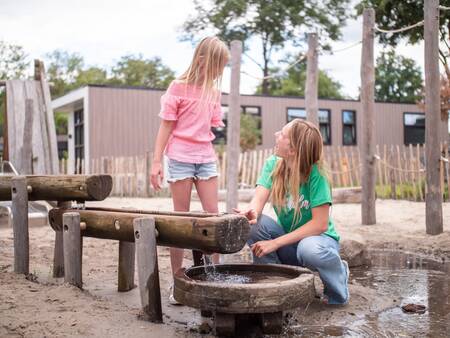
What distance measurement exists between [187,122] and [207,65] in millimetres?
420

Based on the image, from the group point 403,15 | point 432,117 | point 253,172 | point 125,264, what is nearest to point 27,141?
point 125,264

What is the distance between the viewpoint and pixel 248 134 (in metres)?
21.0

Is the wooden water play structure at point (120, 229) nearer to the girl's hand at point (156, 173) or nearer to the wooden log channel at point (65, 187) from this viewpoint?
the wooden log channel at point (65, 187)

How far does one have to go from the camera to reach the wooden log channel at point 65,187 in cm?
391

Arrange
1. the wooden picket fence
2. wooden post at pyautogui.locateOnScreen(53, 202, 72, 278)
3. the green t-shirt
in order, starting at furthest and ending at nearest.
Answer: the wooden picket fence < wooden post at pyautogui.locateOnScreen(53, 202, 72, 278) < the green t-shirt

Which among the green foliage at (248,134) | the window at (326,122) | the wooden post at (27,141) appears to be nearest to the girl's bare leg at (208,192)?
the wooden post at (27,141)

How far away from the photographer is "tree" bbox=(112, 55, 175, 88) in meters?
40.9

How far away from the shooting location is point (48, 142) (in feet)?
29.2

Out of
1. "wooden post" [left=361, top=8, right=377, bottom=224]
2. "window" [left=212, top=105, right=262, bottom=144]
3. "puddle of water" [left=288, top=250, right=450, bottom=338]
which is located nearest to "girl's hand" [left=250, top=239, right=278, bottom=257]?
"puddle of water" [left=288, top=250, right=450, bottom=338]

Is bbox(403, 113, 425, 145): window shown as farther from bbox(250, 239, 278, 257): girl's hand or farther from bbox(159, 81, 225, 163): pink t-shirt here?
bbox(250, 239, 278, 257): girl's hand

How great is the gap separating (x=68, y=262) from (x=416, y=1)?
540 inches

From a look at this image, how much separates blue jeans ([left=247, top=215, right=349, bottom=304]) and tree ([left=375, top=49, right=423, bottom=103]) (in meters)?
47.1

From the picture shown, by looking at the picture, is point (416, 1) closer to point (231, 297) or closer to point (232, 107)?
point (232, 107)

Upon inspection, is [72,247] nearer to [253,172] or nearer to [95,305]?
[95,305]
